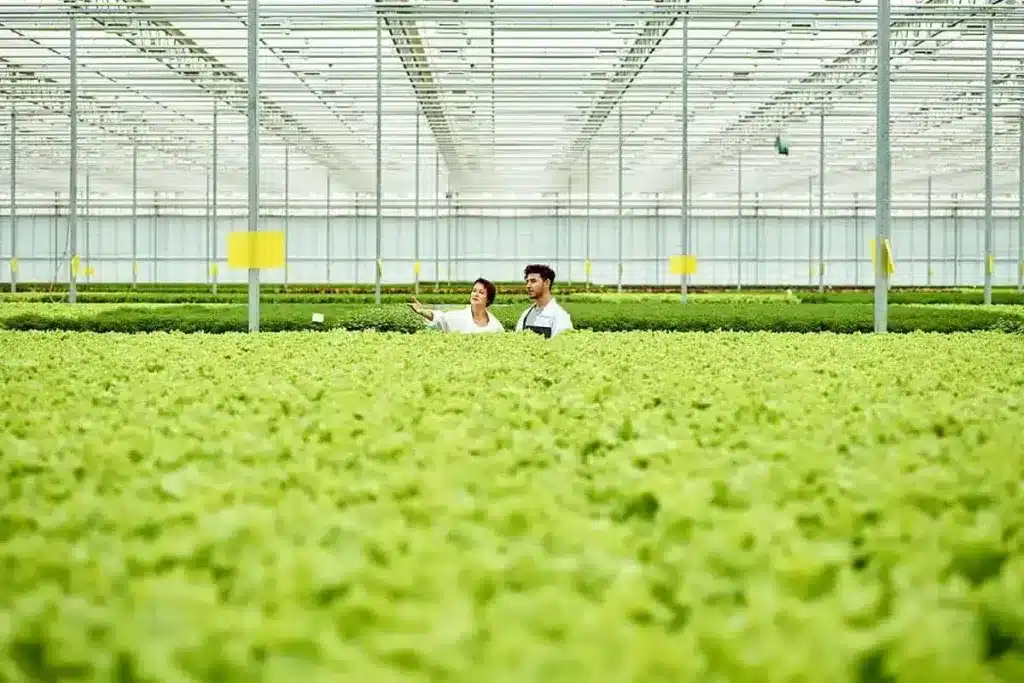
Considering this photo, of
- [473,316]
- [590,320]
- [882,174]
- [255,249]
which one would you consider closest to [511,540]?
[255,249]

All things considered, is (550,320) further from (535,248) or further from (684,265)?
(535,248)

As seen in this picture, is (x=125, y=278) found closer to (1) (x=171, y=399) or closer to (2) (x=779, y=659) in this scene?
(1) (x=171, y=399)

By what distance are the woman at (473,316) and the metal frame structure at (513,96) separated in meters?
1.78

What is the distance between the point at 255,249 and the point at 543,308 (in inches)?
114

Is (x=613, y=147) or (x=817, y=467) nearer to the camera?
(x=817, y=467)

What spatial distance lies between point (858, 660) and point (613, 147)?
34020 mm

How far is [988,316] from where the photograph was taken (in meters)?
14.2

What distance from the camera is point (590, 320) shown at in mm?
15125

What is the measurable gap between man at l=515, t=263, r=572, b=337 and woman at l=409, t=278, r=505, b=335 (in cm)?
35

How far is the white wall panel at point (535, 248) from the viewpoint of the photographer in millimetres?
44875

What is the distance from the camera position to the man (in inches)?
413

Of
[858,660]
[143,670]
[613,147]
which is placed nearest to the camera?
[143,670]

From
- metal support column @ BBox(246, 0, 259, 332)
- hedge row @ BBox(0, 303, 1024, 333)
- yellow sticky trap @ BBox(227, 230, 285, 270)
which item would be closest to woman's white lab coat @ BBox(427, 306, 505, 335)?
metal support column @ BBox(246, 0, 259, 332)

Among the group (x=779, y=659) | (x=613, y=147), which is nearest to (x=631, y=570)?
(x=779, y=659)
